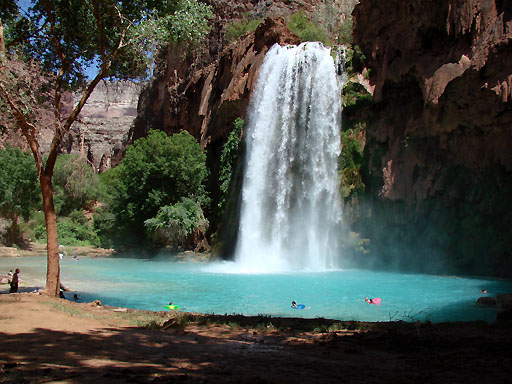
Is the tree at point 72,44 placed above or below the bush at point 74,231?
above

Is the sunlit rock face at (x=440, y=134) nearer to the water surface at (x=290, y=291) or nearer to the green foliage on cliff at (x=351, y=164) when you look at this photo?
the green foliage on cliff at (x=351, y=164)

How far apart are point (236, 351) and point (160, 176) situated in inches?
1063

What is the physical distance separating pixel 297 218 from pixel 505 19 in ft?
43.7

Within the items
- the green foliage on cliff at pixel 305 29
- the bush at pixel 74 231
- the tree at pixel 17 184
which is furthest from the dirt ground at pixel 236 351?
the bush at pixel 74 231

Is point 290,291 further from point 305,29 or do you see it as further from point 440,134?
point 305,29

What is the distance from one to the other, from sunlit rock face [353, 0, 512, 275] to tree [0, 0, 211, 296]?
1124cm

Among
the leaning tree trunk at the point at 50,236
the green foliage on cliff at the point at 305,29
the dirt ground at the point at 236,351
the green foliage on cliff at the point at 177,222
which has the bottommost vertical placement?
the dirt ground at the point at 236,351

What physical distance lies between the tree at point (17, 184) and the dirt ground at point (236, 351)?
25.6 meters

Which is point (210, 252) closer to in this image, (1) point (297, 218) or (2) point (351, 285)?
(1) point (297, 218)

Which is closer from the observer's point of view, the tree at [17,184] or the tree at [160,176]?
the tree at [17,184]

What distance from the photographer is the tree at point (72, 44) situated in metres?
10.3

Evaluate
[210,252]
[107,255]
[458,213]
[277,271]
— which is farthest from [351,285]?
[107,255]

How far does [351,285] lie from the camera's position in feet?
55.4

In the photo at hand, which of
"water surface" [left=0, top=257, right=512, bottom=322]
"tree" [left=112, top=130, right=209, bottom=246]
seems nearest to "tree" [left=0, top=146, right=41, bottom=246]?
"tree" [left=112, top=130, right=209, bottom=246]
